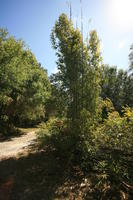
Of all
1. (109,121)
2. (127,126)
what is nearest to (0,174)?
(109,121)

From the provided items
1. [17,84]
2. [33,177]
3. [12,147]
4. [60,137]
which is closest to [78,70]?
[60,137]

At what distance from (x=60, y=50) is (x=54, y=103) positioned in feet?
5.97

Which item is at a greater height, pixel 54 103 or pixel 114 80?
pixel 114 80

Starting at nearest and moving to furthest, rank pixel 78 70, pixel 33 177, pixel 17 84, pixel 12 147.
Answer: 1. pixel 33 177
2. pixel 78 70
3. pixel 12 147
4. pixel 17 84

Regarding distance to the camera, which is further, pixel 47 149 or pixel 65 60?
pixel 47 149

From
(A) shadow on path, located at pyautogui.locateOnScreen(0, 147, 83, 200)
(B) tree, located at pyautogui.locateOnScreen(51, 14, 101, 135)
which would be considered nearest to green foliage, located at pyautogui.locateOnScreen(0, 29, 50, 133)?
(B) tree, located at pyautogui.locateOnScreen(51, 14, 101, 135)

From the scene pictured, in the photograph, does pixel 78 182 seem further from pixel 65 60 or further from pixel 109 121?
Result: pixel 65 60

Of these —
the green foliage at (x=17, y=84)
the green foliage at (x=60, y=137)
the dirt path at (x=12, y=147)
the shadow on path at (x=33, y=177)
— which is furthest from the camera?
the green foliage at (x=17, y=84)

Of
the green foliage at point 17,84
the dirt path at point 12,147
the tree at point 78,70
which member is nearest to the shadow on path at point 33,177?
the dirt path at point 12,147

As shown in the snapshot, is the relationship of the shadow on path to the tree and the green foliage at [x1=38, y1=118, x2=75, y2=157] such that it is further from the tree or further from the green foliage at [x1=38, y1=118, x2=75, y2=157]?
the tree

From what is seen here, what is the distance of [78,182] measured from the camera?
3.25 metres

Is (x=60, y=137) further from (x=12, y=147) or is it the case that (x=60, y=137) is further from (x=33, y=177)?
(x=12, y=147)

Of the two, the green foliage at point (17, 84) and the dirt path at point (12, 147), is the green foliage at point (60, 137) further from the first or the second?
the green foliage at point (17, 84)

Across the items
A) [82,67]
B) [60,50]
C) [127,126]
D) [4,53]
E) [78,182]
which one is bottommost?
[78,182]
